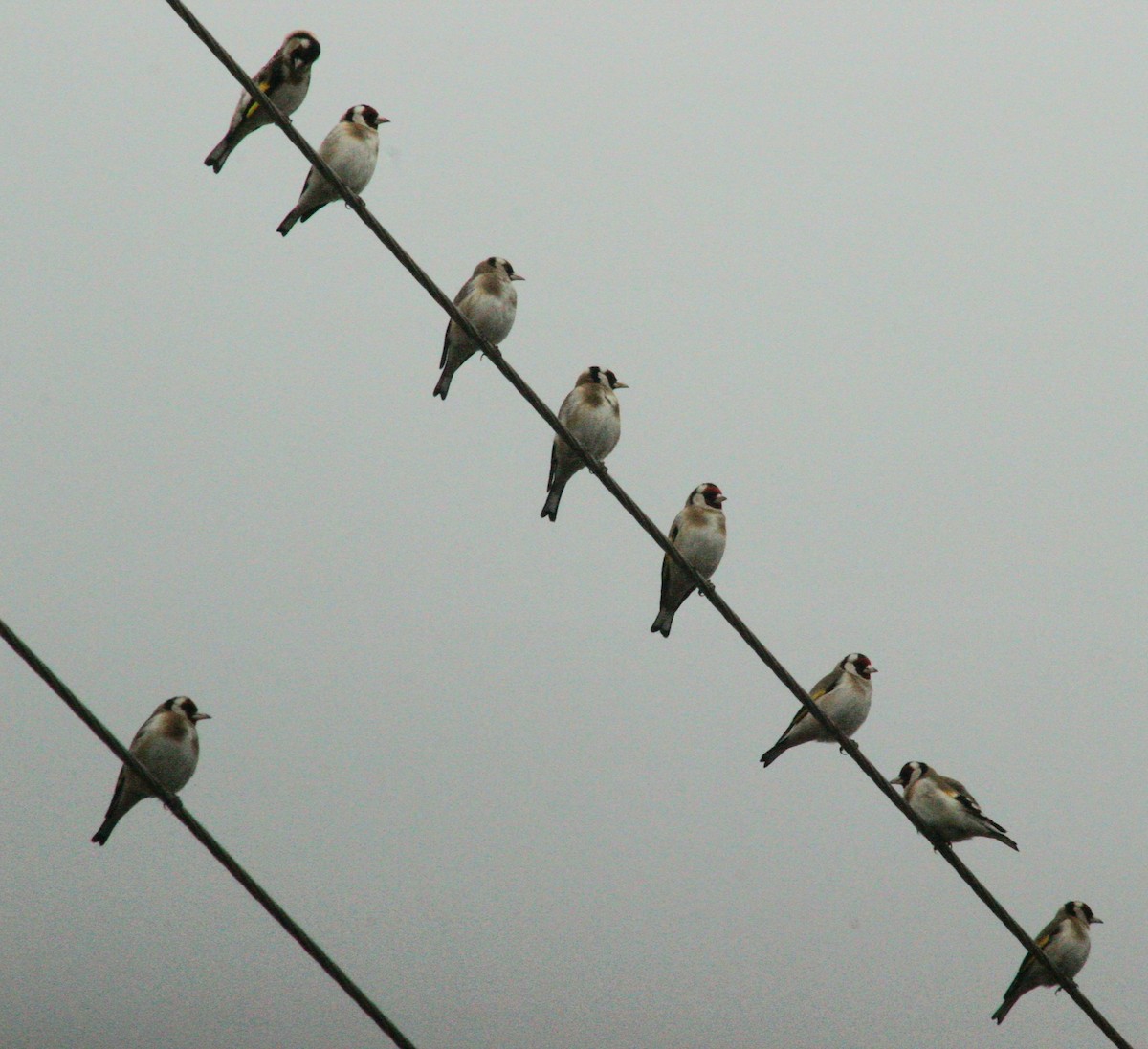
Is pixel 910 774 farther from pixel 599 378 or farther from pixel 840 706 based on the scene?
pixel 599 378

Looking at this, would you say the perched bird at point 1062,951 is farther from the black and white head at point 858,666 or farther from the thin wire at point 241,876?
the thin wire at point 241,876

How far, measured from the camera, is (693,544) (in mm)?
7219

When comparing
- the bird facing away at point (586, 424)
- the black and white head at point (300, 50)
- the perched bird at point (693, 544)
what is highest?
the black and white head at point (300, 50)

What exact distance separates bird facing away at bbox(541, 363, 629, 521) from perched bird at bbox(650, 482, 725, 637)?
52 centimetres

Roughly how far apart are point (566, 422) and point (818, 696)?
1.78 metres

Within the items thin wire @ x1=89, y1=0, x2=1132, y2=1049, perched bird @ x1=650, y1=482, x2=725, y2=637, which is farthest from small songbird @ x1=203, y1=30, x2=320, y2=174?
perched bird @ x1=650, y1=482, x2=725, y2=637

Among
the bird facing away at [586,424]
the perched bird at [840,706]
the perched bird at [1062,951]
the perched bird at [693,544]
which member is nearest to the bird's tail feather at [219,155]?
the bird facing away at [586,424]

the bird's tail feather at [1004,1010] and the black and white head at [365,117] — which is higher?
the black and white head at [365,117]

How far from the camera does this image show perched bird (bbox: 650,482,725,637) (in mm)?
7238

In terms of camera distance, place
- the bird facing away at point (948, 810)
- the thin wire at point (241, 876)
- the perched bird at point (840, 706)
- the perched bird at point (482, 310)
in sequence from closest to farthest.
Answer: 1. the thin wire at point (241, 876)
2. the bird facing away at point (948, 810)
3. the perched bird at point (840, 706)
4. the perched bird at point (482, 310)

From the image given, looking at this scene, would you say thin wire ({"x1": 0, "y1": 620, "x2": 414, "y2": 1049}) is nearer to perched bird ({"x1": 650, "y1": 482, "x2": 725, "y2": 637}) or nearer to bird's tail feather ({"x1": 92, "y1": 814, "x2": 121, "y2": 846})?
bird's tail feather ({"x1": 92, "y1": 814, "x2": 121, "y2": 846})

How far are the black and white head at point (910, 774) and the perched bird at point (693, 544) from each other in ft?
4.37

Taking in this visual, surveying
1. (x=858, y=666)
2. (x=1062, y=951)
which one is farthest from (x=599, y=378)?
(x=1062, y=951)

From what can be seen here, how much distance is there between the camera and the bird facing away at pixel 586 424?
7078 millimetres
